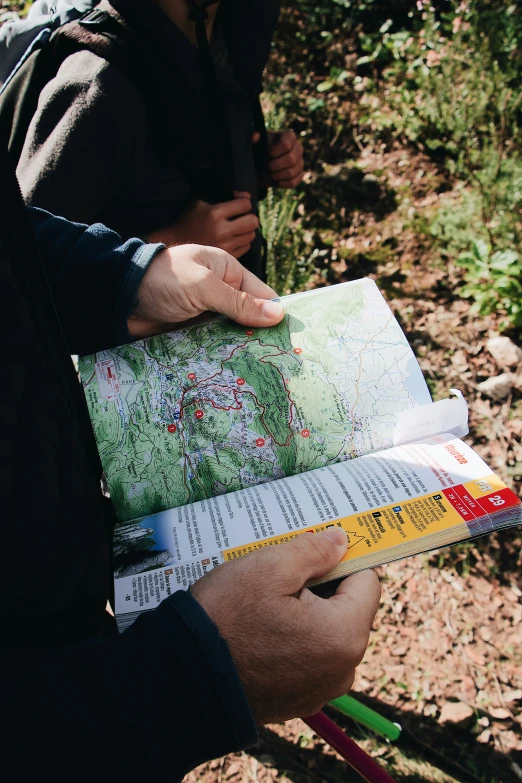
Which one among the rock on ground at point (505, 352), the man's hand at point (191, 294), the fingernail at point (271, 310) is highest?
the man's hand at point (191, 294)

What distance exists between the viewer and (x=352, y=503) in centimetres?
108

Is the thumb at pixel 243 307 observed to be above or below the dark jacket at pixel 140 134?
below

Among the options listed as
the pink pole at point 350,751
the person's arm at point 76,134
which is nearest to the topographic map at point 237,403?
the person's arm at point 76,134

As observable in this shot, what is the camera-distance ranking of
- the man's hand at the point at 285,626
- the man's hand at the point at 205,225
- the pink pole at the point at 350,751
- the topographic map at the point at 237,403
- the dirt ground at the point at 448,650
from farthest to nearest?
the dirt ground at the point at 448,650, the man's hand at the point at 205,225, the pink pole at the point at 350,751, the topographic map at the point at 237,403, the man's hand at the point at 285,626

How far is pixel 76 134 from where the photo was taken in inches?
57.1

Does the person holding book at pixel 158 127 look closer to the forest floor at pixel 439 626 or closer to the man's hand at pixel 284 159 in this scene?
the man's hand at pixel 284 159

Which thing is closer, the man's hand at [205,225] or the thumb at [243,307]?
the thumb at [243,307]

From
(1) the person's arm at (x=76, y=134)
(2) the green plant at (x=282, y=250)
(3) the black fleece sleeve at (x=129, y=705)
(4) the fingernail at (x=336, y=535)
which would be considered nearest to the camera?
(3) the black fleece sleeve at (x=129, y=705)

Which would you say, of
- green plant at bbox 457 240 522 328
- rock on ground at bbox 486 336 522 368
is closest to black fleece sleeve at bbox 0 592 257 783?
rock on ground at bbox 486 336 522 368

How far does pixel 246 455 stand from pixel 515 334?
2.34 metres

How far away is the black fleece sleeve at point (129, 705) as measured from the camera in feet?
2.35

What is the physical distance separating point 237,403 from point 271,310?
10.1 inches

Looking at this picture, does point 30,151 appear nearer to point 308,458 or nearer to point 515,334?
point 308,458

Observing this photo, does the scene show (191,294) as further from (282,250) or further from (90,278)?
(282,250)
